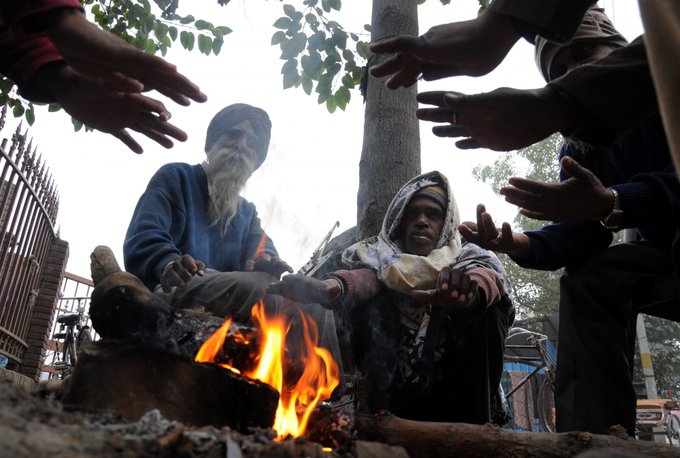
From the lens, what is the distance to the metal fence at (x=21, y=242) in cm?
627

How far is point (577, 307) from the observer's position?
2502mm

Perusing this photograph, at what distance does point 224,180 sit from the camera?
4.09m

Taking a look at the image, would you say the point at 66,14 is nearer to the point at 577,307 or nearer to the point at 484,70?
the point at 484,70

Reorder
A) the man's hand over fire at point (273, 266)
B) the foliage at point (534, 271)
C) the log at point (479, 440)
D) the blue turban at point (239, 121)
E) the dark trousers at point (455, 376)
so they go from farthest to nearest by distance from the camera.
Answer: the foliage at point (534, 271) → the blue turban at point (239, 121) → the man's hand over fire at point (273, 266) → the dark trousers at point (455, 376) → the log at point (479, 440)

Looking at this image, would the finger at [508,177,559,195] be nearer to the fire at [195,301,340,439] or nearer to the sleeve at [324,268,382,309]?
the sleeve at [324,268,382,309]

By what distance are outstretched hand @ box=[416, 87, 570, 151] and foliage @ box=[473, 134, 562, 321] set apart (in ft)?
64.1

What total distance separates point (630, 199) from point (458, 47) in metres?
1.12

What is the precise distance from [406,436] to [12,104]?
5139mm

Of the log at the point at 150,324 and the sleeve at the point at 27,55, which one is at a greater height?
the sleeve at the point at 27,55

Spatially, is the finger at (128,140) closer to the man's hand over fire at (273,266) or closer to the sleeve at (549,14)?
the man's hand over fire at (273,266)

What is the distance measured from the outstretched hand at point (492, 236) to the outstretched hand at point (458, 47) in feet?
2.47

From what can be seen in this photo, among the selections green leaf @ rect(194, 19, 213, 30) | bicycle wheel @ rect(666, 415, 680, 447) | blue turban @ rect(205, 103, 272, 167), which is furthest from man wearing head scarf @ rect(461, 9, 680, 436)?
bicycle wheel @ rect(666, 415, 680, 447)

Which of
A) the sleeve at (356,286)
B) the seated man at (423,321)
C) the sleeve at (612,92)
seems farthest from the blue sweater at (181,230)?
the sleeve at (612,92)

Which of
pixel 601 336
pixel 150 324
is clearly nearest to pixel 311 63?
pixel 150 324
